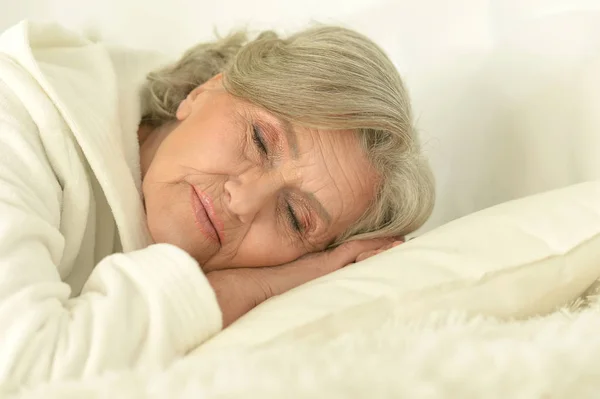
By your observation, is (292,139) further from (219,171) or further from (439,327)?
(439,327)

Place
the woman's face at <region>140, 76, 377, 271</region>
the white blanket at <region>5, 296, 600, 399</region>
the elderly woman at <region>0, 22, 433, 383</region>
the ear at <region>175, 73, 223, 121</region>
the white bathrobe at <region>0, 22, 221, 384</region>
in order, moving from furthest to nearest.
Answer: the ear at <region>175, 73, 223, 121</region>
the woman's face at <region>140, 76, 377, 271</region>
the elderly woman at <region>0, 22, 433, 383</region>
the white bathrobe at <region>0, 22, 221, 384</region>
the white blanket at <region>5, 296, 600, 399</region>

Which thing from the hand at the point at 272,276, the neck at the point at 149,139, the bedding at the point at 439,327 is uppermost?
the bedding at the point at 439,327

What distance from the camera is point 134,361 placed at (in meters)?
0.71

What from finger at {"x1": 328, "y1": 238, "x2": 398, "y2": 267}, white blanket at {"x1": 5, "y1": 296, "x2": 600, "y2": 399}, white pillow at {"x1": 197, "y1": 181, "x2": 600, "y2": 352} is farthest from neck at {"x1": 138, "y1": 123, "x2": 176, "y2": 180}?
white blanket at {"x1": 5, "y1": 296, "x2": 600, "y2": 399}

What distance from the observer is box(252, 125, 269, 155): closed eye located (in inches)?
39.3

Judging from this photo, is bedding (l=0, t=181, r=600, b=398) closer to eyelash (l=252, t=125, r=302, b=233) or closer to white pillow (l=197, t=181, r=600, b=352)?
white pillow (l=197, t=181, r=600, b=352)

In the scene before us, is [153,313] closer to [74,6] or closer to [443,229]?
[443,229]

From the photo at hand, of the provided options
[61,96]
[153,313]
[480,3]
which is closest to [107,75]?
[61,96]

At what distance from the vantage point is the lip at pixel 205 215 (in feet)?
3.24

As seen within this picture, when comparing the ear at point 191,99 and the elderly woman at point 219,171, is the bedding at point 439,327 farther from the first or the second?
the ear at point 191,99

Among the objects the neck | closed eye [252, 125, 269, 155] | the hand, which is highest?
closed eye [252, 125, 269, 155]

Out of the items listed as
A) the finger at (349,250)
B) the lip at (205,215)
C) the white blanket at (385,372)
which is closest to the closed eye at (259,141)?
the lip at (205,215)

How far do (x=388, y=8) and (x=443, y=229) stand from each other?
0.80 meters

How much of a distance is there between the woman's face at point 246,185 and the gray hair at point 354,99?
0.09ft
